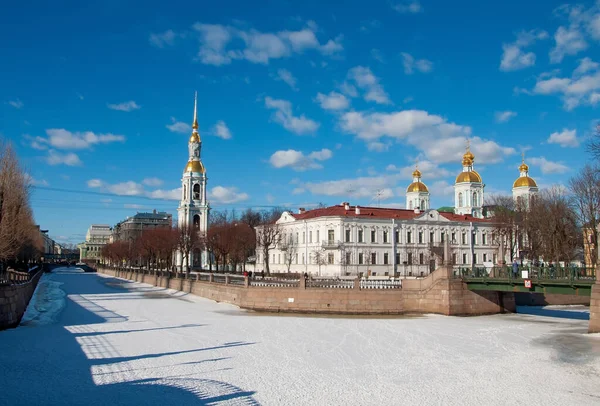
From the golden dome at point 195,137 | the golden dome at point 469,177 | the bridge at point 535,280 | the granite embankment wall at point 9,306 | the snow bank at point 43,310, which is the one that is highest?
the golden dome at point 195,137

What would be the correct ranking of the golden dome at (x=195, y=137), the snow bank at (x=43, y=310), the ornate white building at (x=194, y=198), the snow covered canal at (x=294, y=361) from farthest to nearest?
1. the golden dome at (x=195, y=137)
2. the ornate white building at (x=194, y=198)
3. the snow bank at (x=43, y=310)
4. the snow covered canal at (x=294, y=361)

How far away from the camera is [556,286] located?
1351 inches

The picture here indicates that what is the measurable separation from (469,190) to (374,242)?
106 ft

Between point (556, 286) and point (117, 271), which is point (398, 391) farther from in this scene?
point (117, 271)

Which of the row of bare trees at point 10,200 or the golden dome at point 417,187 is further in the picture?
the golden dome at point 417,187

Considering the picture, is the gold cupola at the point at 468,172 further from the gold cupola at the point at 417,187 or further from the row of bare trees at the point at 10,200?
the row of bare trees at the point at 10,200

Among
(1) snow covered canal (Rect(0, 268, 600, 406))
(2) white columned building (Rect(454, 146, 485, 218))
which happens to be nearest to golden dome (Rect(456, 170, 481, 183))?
(2) white columned building (Rect(454, 146, 485, 218))

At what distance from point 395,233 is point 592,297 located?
4730cm

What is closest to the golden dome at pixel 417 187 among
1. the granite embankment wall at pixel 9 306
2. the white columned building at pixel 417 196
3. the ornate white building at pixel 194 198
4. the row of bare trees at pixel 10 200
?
the white columned building at pixel 417 196

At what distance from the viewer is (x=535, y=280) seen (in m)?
35.1

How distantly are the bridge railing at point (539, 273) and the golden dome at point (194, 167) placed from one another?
7855 centimetres

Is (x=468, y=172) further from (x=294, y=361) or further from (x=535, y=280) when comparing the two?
(x=294, y=361)

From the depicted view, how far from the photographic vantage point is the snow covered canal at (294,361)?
57.7 feet

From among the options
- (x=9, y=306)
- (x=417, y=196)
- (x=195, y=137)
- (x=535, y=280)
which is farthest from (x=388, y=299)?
(x=195, y=137)
